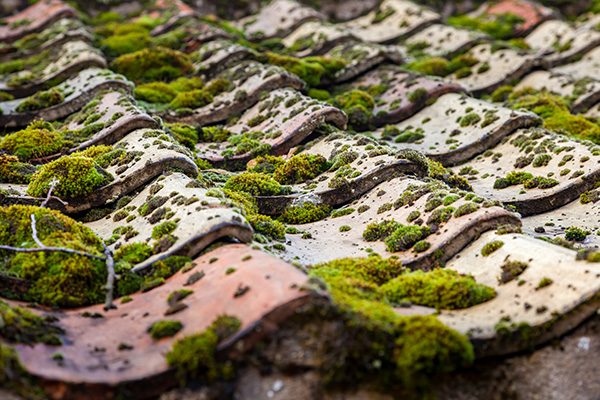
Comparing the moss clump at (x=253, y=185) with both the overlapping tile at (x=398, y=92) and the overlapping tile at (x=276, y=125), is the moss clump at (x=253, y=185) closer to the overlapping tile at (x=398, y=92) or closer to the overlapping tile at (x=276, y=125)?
the overlapping tile at (x=276, y=125)

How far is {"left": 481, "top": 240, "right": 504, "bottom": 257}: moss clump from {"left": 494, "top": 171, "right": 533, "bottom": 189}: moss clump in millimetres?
11193

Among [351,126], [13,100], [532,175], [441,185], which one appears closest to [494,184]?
[532,175]

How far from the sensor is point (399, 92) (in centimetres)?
4009

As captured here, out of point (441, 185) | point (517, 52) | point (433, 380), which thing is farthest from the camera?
point (517, 52)

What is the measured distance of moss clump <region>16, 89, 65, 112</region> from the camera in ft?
111

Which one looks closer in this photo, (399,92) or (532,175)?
(532,175)

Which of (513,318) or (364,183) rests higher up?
(513,318)

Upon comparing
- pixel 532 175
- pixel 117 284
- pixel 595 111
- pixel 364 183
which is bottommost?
pixel 595 111

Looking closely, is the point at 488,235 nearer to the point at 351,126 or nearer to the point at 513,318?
the point at 513,318

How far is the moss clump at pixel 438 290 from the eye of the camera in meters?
16.6

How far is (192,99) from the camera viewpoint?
121 feet

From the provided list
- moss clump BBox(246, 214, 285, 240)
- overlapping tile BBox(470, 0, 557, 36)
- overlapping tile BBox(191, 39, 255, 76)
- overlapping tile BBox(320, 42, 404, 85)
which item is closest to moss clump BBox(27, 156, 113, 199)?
moss clump BBox(246, 214, 285, 240)

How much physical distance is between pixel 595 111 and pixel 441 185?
2267 cm

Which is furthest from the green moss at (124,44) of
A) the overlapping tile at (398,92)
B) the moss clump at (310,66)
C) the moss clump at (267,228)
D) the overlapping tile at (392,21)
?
the moss clump at (267,228)
